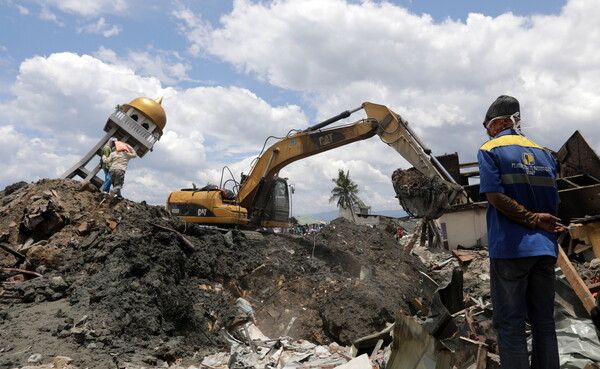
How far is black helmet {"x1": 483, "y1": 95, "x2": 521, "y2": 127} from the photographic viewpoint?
303 cm

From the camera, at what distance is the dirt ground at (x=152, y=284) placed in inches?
199

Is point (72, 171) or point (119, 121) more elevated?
point (119, 121)

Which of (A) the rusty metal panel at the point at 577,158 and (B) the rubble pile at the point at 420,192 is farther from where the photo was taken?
(A) the rusty metal panel at the point at 577,158

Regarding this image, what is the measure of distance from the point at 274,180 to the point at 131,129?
3535mm

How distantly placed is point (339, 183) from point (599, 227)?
52973 mm

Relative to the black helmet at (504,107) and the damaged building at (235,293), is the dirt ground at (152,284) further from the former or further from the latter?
the black helmet at (504,107)

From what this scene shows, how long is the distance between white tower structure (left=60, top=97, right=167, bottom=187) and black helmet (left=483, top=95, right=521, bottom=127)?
8807 mm

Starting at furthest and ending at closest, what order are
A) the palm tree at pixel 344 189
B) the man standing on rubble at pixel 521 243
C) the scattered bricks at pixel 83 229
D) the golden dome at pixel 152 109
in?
the palm tree at pixel 344 189 < the golden dome at pixel 152 109 < the scattered bricks at pixel 83 229 < the man standing on rubble at pixel 521 243

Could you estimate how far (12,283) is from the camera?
250 inches

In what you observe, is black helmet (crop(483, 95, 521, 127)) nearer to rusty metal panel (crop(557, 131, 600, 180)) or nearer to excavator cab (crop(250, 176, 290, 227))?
rusty metal panel (crop(557, 131, 600, 180))

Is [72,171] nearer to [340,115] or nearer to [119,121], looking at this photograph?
[119,121]

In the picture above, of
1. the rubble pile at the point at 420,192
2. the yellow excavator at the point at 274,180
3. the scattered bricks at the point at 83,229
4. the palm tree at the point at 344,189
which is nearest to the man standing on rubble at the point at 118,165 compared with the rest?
the scattered bricks at the point at 83,229

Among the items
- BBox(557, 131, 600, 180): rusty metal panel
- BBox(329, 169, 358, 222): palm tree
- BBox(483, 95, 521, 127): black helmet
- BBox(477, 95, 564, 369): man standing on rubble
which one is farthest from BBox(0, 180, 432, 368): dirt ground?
BBox(329, 169, 358, 222): palm tree

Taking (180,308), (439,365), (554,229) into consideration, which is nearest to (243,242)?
(180,308)
